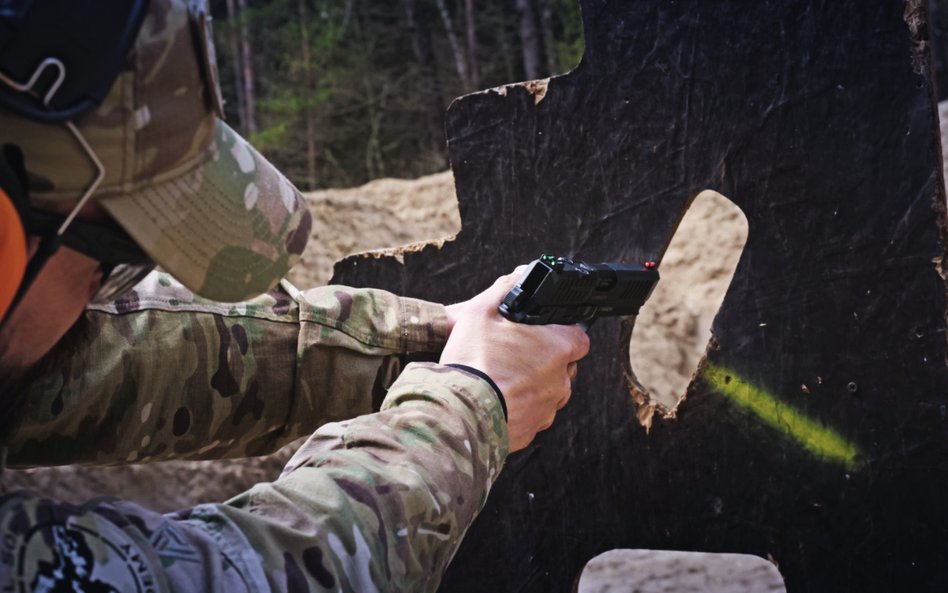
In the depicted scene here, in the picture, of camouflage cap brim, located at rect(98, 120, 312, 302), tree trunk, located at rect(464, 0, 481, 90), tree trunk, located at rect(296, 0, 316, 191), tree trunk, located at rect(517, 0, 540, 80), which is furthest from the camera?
tree trunk, located at rect(296, 0, 316, 191)

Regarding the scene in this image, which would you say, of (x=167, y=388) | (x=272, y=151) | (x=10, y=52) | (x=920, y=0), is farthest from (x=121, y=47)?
(x=272, y=151)

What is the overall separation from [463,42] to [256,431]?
13.7 metres

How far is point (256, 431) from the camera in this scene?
166 centimetres

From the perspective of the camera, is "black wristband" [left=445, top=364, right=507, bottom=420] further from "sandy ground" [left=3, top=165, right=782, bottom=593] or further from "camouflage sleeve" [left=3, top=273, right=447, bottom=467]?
"sandy ground" [left=3, top=165, right=782, bottom=593]

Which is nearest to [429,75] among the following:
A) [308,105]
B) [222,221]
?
[308,105]

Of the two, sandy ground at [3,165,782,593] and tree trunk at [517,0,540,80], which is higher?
tree trunk at [517,0,540,80]

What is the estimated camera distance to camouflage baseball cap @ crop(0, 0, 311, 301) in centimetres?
96

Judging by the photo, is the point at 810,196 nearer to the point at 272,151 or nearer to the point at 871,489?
the point at 871,489

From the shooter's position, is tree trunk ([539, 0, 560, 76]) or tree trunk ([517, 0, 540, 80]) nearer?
tree trunk ([517, 0, 540, 80])

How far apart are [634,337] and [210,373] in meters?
3.25

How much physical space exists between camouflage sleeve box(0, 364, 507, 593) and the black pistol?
0.17 meters

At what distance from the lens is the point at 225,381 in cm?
161

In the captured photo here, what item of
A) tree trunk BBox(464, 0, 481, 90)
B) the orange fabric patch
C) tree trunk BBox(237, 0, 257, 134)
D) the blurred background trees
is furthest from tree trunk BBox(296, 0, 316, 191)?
the orange fabric patch

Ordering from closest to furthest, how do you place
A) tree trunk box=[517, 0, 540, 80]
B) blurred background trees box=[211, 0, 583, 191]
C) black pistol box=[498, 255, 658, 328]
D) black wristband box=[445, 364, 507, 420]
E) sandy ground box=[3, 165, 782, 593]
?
black wristband box=[445, 364, 507, 420] < black pistol box=[498, 255, 658, 328] < sandy ground box=[3, 165, 782, 593] < tree trunk box=[517, 0, 540, 80] < blurred background trees box=[211, 0, 583, 191]
